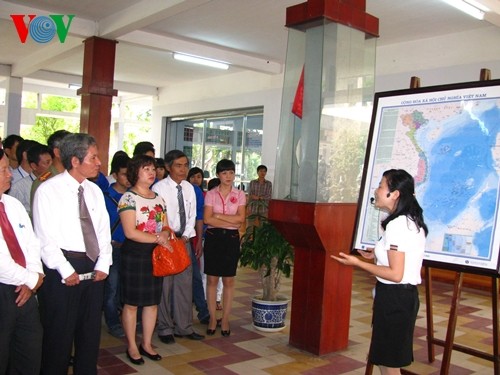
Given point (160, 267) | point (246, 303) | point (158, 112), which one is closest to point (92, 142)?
point (160, 267)

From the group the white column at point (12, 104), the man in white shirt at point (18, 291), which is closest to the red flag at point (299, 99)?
the man in white shirt at point (18, 291)

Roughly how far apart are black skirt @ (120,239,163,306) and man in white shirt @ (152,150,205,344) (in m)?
0.49

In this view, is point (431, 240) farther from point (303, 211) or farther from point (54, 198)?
point (54, 198)

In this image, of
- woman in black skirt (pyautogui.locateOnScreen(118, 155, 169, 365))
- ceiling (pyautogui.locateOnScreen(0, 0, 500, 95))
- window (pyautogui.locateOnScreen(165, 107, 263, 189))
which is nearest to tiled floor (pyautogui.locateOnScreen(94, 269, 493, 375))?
woman in black skirt (pyautogui.locateOnScreen(118, 155, 169, 365))

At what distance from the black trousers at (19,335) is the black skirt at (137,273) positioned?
917 mm

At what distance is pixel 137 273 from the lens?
3.28 metres

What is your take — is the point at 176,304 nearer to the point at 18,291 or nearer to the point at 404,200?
the point at 18,291

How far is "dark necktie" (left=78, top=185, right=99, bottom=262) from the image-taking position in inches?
103

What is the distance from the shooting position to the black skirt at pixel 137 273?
10.8ft

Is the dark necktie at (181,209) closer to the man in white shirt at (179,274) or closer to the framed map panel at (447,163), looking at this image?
the man in white shirt at (179,274)

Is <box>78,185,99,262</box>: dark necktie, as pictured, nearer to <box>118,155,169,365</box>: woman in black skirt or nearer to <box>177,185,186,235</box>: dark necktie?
<box>118,155,169,365</box>: woman in black skirt

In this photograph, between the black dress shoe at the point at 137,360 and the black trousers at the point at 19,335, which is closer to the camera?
the black trousers at the point at 19,335

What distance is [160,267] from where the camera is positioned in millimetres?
3277

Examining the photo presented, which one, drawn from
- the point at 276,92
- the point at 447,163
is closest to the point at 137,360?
the point at 447,163
